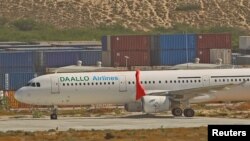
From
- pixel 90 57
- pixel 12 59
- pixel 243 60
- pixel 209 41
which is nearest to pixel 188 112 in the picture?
pixel 12 59

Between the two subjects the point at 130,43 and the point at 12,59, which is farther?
the point at 130,43

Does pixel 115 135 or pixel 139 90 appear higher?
pixel 139 90

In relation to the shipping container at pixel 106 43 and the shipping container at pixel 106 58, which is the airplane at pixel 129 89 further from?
the shipping container at pixel 106 43

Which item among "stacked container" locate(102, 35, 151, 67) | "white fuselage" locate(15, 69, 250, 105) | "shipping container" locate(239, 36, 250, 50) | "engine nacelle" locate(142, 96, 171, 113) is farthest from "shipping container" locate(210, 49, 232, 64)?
"engine nacelle" locate(142, 96, 171, 113)

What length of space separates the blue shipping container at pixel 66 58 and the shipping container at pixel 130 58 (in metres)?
3.65

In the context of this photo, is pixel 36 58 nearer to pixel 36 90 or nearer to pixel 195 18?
pixel 36 90

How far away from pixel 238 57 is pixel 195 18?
188ft

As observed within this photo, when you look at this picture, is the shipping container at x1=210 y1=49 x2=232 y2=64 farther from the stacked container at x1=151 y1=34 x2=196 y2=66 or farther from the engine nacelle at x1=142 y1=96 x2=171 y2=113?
the engine nacelle at x1=142 y1=96 x2=171 y2=113

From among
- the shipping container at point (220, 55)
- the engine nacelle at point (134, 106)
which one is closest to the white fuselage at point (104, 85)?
the engine nacelle at point (134, 106)

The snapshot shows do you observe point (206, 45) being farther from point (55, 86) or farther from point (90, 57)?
point (55, 86)

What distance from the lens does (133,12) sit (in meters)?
159

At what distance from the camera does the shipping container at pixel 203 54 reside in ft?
315

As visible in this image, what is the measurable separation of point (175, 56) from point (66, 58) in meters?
11.4

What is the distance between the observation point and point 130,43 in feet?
313
